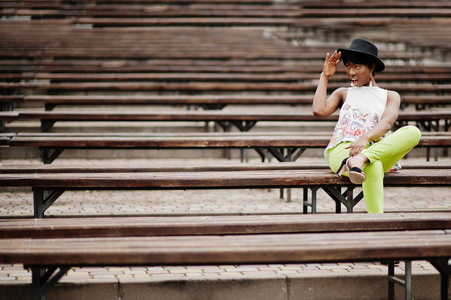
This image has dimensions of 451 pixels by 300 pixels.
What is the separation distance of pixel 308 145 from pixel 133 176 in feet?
6.41

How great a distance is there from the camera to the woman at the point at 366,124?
3688 mm

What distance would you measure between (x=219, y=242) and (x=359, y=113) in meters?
1.75

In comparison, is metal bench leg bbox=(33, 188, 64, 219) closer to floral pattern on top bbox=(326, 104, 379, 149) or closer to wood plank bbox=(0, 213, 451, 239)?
wood plank bbox=(0, 213, 451, 239)

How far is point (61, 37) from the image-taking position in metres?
12.3

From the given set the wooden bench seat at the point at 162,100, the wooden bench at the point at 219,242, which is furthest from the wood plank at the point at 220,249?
the wooden bench seat at the point at 162,100

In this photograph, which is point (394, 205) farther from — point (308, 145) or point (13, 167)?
point (13, 167)

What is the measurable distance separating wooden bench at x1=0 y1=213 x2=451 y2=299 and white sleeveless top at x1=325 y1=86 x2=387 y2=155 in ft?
2.72

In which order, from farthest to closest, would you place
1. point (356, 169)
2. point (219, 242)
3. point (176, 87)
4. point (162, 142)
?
point (176, 87) < point (162, 142) < point (356, 169) < point (219, 242)

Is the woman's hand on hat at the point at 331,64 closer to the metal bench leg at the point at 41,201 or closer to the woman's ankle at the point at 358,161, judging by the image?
the woman's ankle at the point at 358,161

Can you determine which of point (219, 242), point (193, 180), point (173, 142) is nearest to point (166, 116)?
point (173, 142)

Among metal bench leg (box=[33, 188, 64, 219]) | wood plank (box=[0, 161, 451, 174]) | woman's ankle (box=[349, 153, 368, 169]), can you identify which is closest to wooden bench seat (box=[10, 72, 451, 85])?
wood plank (box=[0, 161, 451, 174])

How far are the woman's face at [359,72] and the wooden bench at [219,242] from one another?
1.14 metres

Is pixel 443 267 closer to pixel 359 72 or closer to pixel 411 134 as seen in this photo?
pixel 411 134

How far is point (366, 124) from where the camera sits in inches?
156
